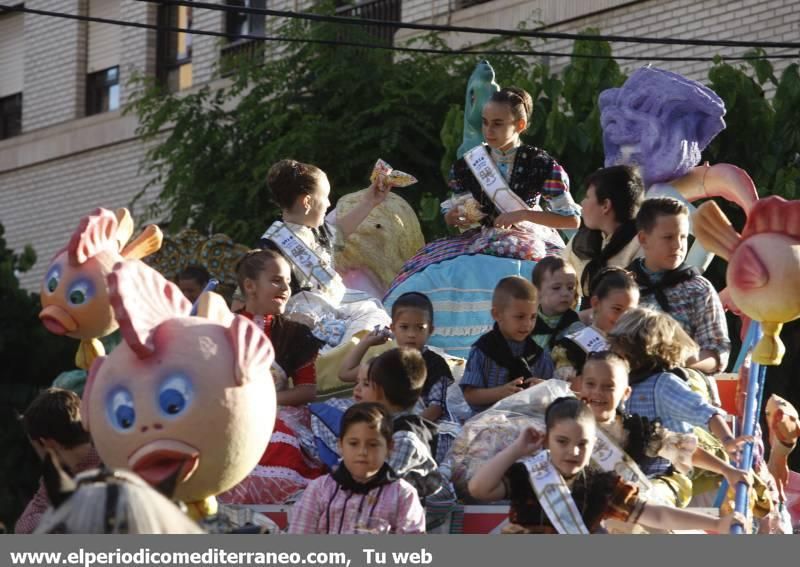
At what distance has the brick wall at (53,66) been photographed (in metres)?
22.2

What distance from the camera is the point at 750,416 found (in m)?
6.26

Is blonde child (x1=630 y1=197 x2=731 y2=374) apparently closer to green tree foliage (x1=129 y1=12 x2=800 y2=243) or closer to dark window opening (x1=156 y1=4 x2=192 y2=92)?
green tree foliage (x1=129 y1=12 x2=800 y2=243)

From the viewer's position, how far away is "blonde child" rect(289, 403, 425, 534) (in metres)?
5.44

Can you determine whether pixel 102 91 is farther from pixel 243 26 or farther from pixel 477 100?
pixel 477 100

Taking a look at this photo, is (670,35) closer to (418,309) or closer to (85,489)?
(418,309)

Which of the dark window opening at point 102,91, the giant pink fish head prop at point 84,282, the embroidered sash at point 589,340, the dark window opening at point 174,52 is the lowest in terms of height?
the dark window opening at point 102,91

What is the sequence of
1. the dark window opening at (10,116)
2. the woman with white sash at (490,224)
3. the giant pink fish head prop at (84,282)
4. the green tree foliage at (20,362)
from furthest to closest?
1. the dark window opening at (10,116)
2. the green tree foliage at (20,362)
3. the woman with white sash at (490,224)
4. the giant pink fish head prop at (84,282)

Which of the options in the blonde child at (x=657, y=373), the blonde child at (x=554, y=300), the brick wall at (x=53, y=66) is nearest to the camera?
the blonde child at (x=657, y=373)

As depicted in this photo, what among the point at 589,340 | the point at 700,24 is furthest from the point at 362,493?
the point at 700,24

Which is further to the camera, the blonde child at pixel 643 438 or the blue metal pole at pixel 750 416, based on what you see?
the blonde child at pixel 643 438

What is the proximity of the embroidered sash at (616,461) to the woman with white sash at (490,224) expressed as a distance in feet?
6.79

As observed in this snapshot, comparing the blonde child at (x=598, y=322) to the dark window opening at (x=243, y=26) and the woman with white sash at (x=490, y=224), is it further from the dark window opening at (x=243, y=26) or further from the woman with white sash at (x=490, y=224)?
the dark window opening at (x=243, y=26)

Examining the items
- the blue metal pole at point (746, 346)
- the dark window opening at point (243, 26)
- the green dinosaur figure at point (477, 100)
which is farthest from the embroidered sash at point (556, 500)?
the dark window opening at point (243, 26)

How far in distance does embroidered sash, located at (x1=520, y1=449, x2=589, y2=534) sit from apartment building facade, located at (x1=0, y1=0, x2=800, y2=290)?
12.2 m
